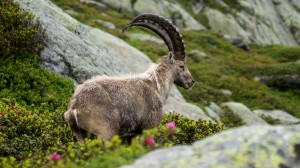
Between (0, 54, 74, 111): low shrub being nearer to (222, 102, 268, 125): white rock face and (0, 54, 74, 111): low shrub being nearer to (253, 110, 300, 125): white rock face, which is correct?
(222, 102, 268, 125): white rock face

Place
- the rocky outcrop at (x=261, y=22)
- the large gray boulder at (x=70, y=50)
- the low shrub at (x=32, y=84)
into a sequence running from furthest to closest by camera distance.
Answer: the rocky outcrop at (x=261, y=22) → the large gray boulder at (x=70, y=50) → the low shrub at (x=32, y=84)

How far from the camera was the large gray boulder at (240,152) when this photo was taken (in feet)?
17.2

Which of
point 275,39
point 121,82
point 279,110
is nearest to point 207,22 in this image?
point 275,39

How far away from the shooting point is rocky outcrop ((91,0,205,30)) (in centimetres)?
7212

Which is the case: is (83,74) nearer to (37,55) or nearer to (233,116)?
(37,55)

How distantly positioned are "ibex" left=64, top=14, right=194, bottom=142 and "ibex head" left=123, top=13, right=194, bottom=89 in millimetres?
30

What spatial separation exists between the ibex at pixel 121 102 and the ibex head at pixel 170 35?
30mm

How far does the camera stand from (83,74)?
1781 cm

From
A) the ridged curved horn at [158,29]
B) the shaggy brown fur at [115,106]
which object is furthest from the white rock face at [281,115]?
the shaggy brown fur at [115,106]

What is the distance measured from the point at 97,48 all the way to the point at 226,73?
24.5m

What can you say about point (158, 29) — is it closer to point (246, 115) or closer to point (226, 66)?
point (246, 115)

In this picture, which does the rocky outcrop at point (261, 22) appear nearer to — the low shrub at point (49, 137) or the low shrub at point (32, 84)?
the low shrub at point (32, 84)

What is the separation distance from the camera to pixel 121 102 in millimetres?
10008

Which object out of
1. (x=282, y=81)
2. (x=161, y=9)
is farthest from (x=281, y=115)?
(x=161, y=9)
